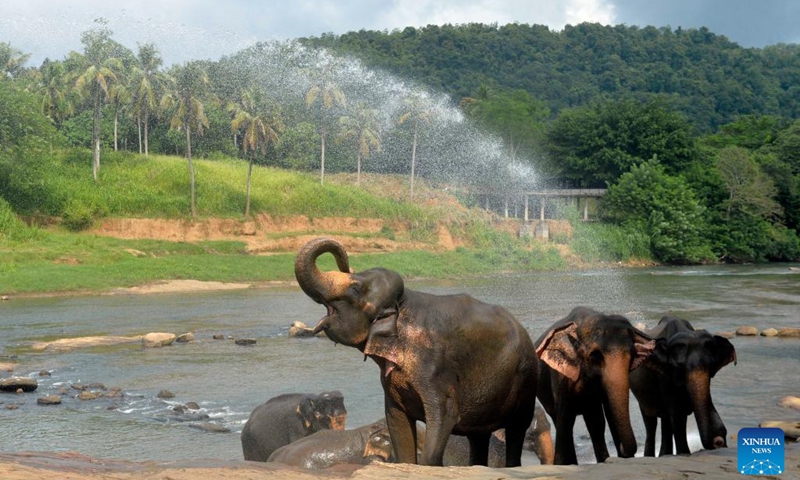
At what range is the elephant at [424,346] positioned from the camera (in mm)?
8094

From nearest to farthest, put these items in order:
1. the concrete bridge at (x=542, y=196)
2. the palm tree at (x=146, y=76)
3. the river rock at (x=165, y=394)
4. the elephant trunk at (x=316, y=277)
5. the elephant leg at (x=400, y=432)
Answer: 1. the elephant trunk at (x=316, y=277)
2. the elephant leg at (x=400, y=432)
3. the river rock at (x=165, y=394)
4. the palm tree at (x=146, y=76)
5. the concrete bridge at (x=542, y=196)

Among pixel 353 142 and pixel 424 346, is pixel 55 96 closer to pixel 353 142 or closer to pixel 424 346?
pixel 353 142

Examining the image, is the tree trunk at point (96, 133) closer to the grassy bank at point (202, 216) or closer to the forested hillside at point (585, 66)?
the grassy bank at point (202, 216)

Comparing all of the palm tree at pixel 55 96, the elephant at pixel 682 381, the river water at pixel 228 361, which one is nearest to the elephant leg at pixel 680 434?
the elephant at pixel 682 381

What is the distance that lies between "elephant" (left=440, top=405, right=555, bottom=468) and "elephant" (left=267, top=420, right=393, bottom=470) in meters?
0.85

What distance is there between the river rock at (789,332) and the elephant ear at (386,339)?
1956cm

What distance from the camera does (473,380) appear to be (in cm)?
856

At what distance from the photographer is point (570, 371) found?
9.49m

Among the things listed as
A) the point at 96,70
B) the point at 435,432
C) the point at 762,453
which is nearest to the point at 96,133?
the point at 96,70

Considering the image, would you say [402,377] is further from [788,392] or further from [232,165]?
[232,165]

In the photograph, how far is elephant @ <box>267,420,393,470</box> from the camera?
8.79 metres

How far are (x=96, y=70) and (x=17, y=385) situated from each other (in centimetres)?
4420

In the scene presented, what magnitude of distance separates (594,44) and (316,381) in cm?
18473

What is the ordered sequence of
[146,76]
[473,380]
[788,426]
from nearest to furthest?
[473,380] < [788,426] < [146,76]
